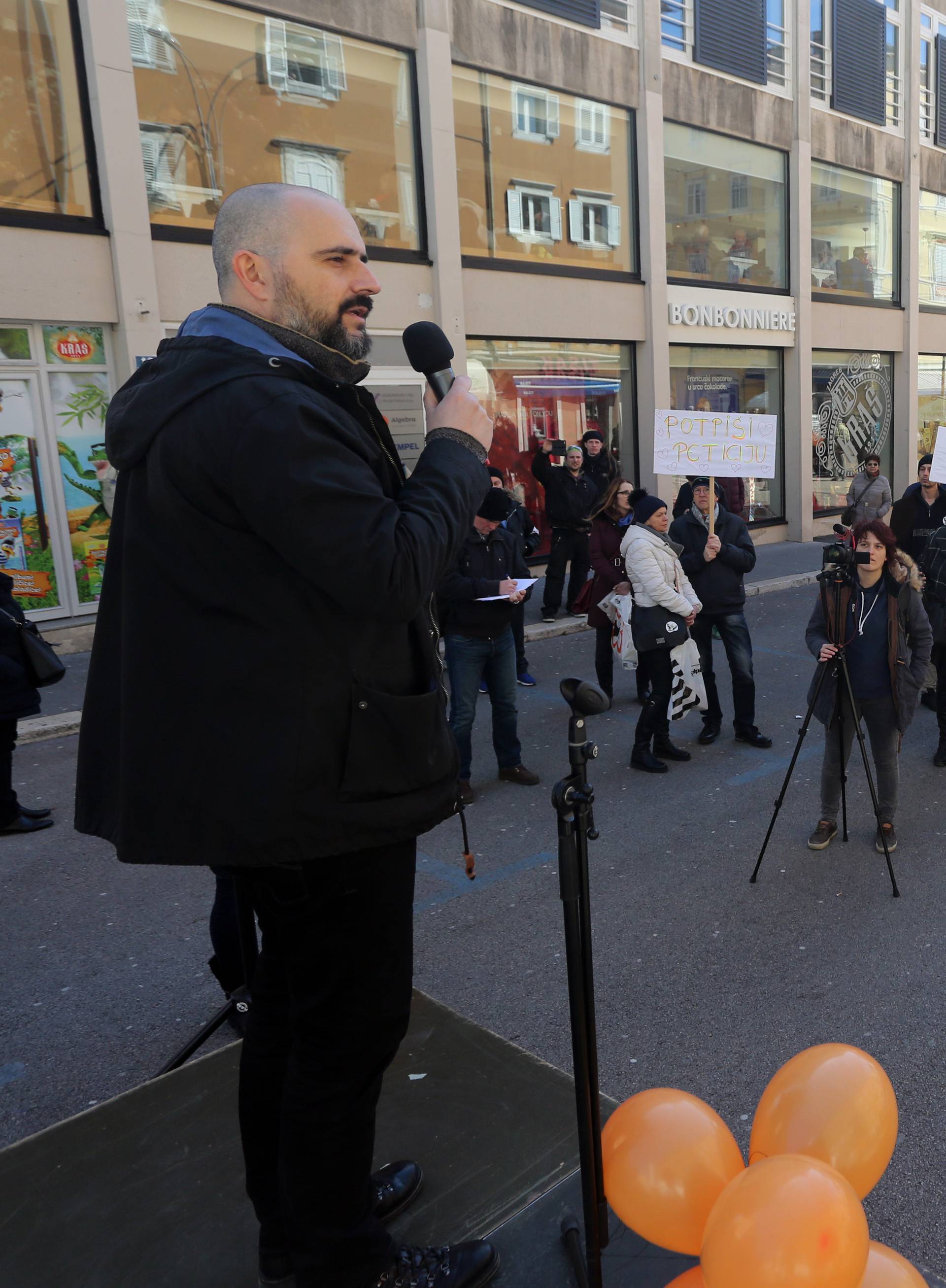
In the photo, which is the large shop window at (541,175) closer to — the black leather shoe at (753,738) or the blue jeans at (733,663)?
the blue jeans at (733,663)

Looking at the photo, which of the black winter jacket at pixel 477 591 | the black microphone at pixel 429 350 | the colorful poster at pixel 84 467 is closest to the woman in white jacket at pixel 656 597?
the black winter jacket at pixel 477 591

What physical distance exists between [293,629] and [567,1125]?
1739mm

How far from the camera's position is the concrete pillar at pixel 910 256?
20328 mm

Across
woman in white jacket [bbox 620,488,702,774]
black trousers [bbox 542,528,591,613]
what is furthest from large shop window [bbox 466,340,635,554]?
woman in white jacket [bbox 620,488,702,774]

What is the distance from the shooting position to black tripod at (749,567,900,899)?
503cm

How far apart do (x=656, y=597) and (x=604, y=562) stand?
1572 millimetres

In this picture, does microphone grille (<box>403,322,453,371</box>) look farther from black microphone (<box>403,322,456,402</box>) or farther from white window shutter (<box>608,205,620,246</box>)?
white window shutter (<box>608,205,620,246</box>)

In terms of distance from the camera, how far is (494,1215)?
8.00ft

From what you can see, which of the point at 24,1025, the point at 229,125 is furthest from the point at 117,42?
the point at 24,1025

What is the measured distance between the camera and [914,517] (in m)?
9.10

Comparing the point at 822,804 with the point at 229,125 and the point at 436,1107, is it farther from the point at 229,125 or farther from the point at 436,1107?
the point at 229,125

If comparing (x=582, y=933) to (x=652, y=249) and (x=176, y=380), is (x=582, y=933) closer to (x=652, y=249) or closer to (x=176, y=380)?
(x=176, y=380)

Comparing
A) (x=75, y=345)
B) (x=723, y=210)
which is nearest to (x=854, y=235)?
(x=723, y=210)

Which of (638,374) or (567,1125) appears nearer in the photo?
(567,1125)
